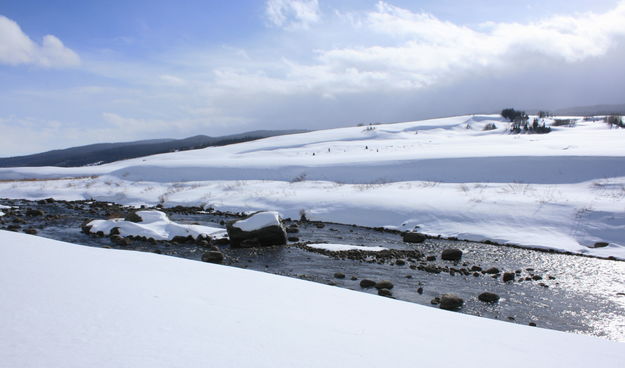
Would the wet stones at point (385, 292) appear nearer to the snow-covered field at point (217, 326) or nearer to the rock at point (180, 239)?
the snow-covered field at point (217, 326)

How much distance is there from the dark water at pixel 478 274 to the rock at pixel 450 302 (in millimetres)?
170

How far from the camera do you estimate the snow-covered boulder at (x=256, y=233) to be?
13.4 meters

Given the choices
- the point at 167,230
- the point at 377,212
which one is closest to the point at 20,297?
the point at 167,230

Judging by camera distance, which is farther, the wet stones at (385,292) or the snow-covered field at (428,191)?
the snow-covered field at (428,191)

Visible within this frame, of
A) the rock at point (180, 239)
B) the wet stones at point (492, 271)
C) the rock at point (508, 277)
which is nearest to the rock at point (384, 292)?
the rock at point (508, 277)

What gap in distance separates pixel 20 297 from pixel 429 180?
20966 millimetres

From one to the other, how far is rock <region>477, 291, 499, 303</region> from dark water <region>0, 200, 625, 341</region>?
125 millimetres

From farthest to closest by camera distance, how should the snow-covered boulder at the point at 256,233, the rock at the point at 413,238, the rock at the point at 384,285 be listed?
the rock at the point at 413,238, the snow-covered boulder at the point at 256,233, the rock at the point at 384,285

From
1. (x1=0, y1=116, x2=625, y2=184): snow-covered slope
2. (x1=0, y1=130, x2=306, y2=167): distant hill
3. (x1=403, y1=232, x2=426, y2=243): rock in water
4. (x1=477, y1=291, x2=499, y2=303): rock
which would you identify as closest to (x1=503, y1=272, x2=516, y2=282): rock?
(x1=477, y1=291, x2=499, y2=303): rock

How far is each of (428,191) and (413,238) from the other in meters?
5.75

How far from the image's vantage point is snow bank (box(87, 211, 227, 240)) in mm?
14023

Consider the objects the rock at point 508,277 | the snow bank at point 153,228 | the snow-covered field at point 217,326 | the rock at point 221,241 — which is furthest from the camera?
Answer: the snow bank at point 153,228

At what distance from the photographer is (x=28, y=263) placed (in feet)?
16.4

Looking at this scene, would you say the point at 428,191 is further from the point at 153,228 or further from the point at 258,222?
the point at 153,228
